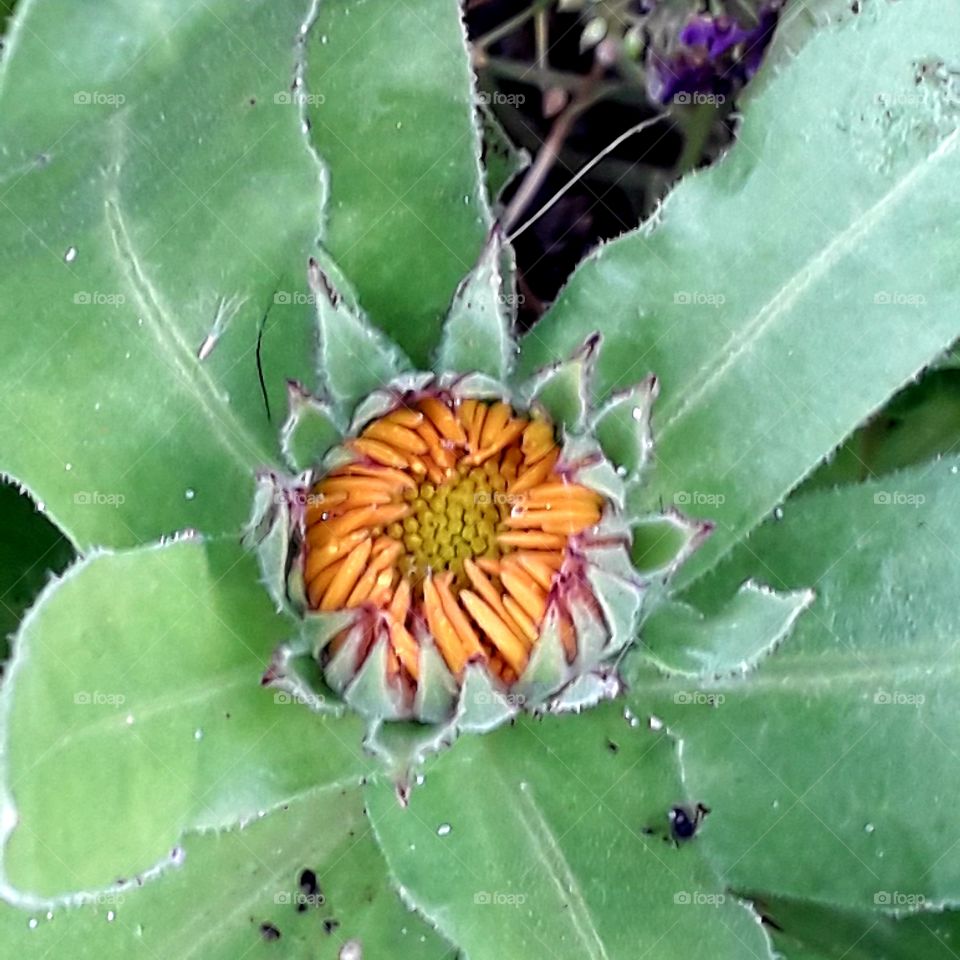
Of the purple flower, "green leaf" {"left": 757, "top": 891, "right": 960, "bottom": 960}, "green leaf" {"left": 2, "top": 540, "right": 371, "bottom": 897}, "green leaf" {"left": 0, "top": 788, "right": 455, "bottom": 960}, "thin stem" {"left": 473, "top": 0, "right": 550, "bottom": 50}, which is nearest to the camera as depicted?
"green leaf" {"left": 2, "top": 540, "right": 371, "bottom": 897}

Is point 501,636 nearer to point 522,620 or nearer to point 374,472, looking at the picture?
point 522,620

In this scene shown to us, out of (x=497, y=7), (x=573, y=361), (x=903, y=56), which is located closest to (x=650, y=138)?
(x=497, y=7)

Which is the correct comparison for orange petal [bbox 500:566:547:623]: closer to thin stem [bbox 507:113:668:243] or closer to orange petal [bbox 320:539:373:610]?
orange petal [bbox 320:539:373:610]

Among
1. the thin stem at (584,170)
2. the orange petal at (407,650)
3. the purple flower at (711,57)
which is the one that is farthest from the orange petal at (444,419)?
the purple flower at (711,57)

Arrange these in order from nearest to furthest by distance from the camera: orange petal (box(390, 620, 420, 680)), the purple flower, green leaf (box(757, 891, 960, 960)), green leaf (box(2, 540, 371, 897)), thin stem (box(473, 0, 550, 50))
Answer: green leaf (box(2, 540, 371, 897)) → orange petal (box(390, 620, 420, 680)) → green leaf (box(757, 891, 960, 960)) → the purple flower → thin stem (box(473, 0, 550, 50))

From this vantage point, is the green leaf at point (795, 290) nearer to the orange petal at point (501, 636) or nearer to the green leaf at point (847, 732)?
the green leaf at point (847, 732)

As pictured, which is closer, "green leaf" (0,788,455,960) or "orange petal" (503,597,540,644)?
"orange petal" (503,597,540,644)

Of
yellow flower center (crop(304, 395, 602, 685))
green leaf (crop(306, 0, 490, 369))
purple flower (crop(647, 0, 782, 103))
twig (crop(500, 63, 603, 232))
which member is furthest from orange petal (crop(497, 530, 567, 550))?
purple flower (crop(647, 0, 782, 103))
